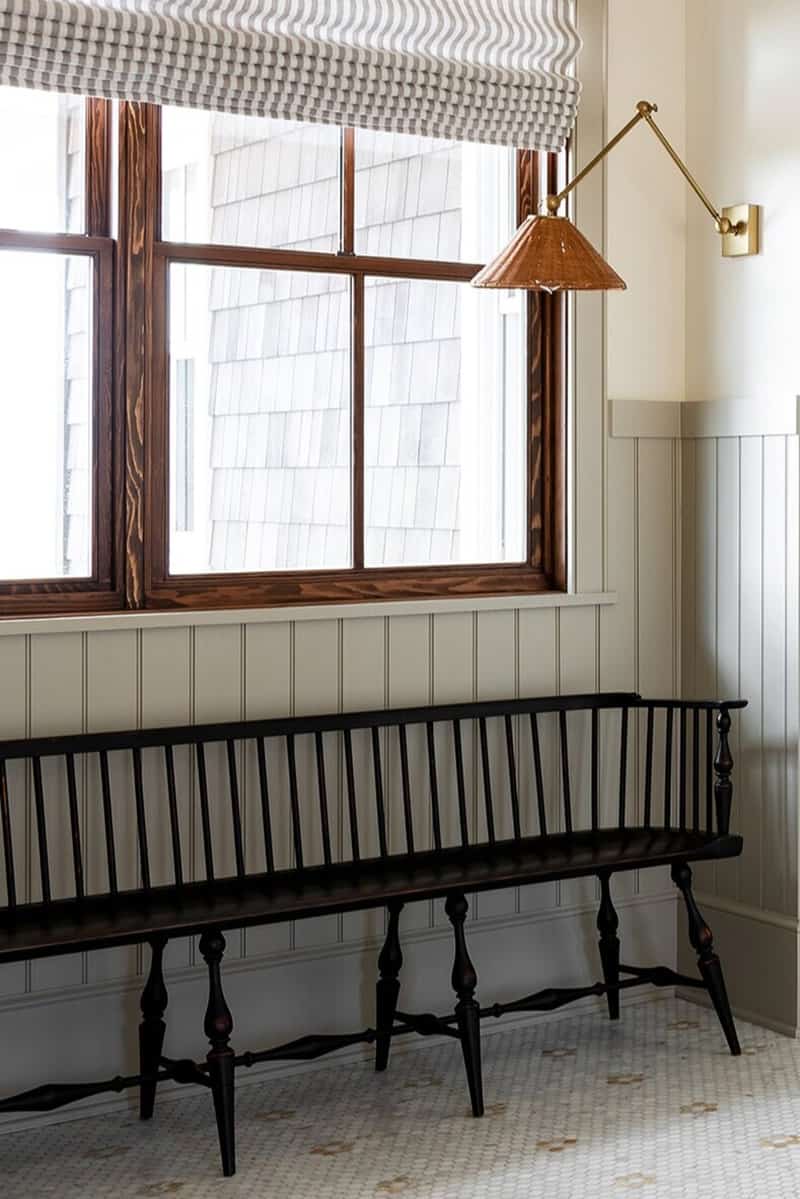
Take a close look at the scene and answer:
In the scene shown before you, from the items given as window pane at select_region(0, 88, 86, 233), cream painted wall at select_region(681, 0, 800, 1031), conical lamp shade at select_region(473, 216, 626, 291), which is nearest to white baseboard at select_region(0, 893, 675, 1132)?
cream painted wall at select_region(681, 0, 800, 1031)

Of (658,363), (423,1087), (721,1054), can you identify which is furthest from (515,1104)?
(658,363)

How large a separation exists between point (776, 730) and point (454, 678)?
32.1 inches

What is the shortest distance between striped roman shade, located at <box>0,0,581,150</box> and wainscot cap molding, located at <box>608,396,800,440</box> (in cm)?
71

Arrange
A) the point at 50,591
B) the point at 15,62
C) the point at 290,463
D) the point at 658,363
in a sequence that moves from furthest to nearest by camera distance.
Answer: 1. the point at 658,363
2. the point at 290,463
3. the point at 50,591
4. the point at 15,62

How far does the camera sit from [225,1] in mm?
3295

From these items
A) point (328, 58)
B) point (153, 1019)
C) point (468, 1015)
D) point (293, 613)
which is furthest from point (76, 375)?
point (468, 1015)

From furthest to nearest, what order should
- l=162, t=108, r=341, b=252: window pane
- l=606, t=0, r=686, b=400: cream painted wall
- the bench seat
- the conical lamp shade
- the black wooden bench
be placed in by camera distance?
l=606, t=0, r=686, b=400: cream painted wall
l=162, t=108, r=341, b=252: window pane
the conical lamp shade
the black wooden bench
the bench seat

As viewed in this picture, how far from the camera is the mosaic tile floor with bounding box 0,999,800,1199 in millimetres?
2943

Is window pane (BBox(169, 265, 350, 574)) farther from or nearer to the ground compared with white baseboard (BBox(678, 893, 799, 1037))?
farther from the ground

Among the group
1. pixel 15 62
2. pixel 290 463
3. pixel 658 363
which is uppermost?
pixel 15 62

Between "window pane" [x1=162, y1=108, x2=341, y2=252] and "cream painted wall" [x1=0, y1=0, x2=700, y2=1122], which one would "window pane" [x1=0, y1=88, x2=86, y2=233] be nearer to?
"window pane" [x1=162, y1=108, x2=341, y2=252]

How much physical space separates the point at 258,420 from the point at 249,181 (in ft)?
1.78

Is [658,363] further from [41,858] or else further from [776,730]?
[41,858]

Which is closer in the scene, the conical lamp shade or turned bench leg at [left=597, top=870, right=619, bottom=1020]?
the conical lamp shade
